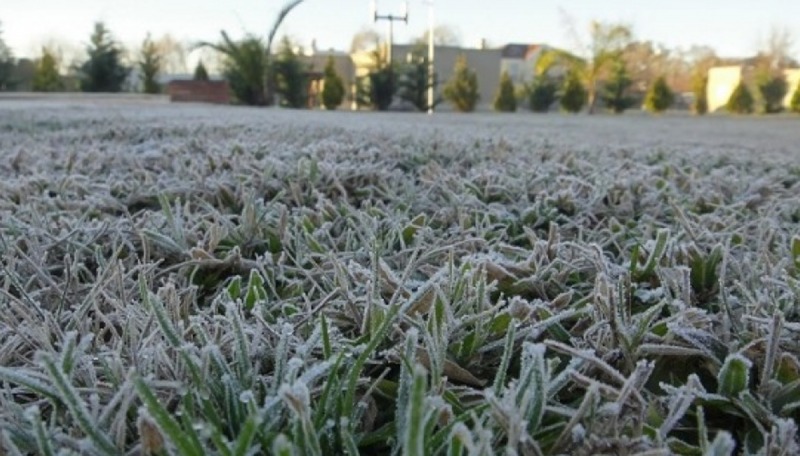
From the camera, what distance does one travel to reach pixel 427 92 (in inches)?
752

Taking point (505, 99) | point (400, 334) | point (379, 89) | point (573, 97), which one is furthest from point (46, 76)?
point (400, 334)

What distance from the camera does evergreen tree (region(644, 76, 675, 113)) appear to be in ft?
71.3

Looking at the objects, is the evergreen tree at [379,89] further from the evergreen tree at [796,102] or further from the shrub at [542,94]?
the evergreen tree at [796,102]

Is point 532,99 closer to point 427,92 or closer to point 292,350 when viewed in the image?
point 427,92

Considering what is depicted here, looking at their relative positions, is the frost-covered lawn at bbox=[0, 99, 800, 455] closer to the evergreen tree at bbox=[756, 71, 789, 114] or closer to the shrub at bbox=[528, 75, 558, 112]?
the shrub at bbox=[528, 75, 558, 112]

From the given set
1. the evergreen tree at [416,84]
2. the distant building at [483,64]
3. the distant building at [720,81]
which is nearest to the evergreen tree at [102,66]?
the evergreen tree at [416,84]

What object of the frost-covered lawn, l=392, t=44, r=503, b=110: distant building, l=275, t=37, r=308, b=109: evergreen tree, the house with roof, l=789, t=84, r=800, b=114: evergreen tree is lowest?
the frost-covered lawn

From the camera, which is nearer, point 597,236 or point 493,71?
point 597,236

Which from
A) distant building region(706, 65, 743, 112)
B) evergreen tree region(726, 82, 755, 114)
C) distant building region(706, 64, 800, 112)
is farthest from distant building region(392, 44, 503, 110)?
evergreen tree region(726, 82, 755, 114)

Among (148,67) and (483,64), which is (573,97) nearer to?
(483,64)

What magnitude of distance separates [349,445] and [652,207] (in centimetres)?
121

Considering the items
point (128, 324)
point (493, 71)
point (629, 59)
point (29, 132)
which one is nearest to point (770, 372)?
point (128, 324)

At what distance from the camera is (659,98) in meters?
21.7

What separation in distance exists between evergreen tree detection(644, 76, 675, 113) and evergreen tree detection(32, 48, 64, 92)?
58.1 feet
